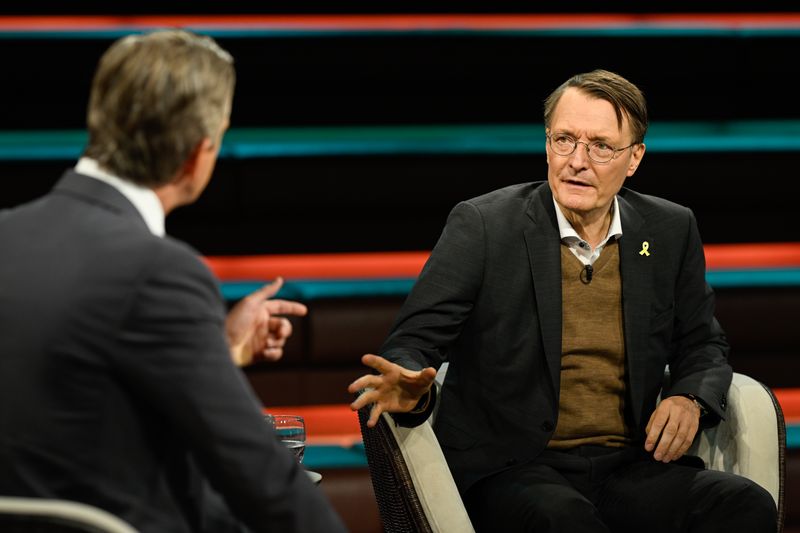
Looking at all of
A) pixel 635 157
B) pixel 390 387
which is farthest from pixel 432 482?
pixel 635 157

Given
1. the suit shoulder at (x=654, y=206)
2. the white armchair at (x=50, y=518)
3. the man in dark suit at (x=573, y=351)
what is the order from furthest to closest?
the suit shoulder at (x=654, y=206), the man in dark suit at (x=573, y=351), the white armchair at (x=50, y=518)

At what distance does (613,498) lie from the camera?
2.08 meters

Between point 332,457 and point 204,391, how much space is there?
197 cm

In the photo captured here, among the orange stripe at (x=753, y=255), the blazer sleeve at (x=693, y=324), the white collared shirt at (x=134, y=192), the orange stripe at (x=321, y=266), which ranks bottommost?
the orange stripe at (x=321, y=266)

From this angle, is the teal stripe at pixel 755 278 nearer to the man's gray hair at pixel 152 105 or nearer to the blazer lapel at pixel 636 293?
the blazer lapel at pixel 636 293

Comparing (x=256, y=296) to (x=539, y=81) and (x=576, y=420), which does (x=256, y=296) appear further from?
(x=539, y=81)

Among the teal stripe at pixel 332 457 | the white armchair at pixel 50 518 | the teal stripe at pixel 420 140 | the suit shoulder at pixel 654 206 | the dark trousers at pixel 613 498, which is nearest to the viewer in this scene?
the white armchair at pixel 50 518

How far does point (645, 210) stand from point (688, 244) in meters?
0.11

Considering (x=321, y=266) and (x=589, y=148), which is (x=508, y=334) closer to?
(x=589, y=148)

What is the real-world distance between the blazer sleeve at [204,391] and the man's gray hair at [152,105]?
0.40ft

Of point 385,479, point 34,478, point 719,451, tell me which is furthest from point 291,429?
point 719,451

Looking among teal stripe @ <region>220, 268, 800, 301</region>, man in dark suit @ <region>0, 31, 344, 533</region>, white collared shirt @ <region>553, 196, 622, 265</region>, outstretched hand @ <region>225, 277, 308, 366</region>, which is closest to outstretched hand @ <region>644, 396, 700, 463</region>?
white collared shirt @ <region>553, 196, 622, 265</region>

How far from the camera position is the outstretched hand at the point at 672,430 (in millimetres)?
2076

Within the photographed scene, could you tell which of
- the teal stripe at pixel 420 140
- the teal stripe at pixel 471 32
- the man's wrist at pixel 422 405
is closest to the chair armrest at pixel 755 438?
the man's wrist at pixel 422 405
